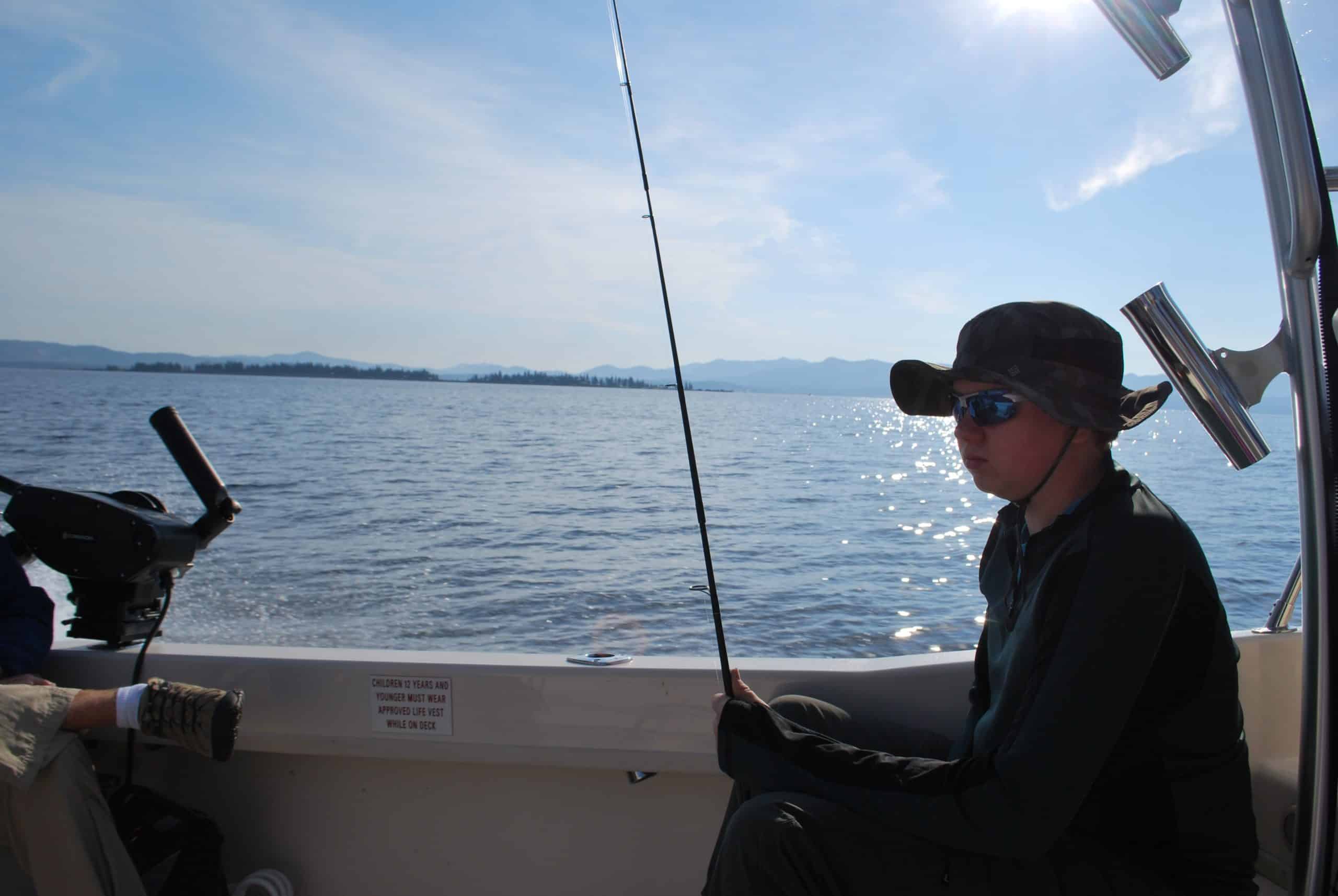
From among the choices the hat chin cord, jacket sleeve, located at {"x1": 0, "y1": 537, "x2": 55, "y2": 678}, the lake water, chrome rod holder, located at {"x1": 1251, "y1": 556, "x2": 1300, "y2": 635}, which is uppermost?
the hat chin cord

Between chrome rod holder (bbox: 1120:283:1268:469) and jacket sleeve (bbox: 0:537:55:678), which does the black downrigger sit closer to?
jacket sleeve (bbox: 0:537:55:678)

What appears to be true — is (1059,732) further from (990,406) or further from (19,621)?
(19,621)

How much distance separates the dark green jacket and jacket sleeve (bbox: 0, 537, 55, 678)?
156 centimetres

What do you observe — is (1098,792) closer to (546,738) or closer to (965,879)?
(965,879)

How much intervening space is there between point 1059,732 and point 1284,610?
976 mm

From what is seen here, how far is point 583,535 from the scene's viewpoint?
7.65m

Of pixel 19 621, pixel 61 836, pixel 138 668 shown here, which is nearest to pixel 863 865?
pixel 61 836

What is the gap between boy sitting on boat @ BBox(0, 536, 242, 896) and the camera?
1671mm

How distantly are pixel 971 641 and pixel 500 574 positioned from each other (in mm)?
2871

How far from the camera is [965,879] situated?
1182 millimetres

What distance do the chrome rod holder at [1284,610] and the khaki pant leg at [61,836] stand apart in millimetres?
2081

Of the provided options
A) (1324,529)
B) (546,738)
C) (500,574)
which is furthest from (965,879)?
(500,574)

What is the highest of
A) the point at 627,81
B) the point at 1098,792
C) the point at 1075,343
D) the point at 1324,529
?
the point at 627,81

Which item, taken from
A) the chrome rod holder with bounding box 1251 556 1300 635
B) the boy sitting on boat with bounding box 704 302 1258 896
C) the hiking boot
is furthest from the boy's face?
the hiking boot
